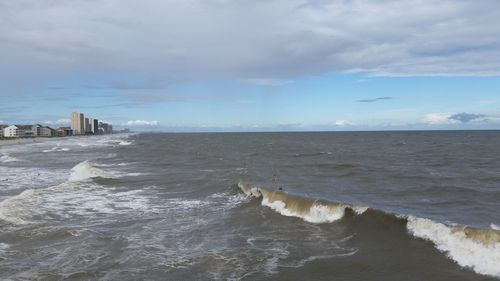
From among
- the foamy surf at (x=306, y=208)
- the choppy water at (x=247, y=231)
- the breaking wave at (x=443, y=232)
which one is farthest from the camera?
the foamy surf at (x=306, y=208)

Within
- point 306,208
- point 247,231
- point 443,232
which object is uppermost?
point 443,232

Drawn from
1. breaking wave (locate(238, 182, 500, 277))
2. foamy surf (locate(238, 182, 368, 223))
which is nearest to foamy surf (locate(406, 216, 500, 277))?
breaking wave (locate(238, 182, 500, 277))

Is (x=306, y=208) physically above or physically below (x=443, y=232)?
below

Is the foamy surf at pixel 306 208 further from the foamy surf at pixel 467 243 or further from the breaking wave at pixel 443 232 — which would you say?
the foamy surf at pixel 467 243

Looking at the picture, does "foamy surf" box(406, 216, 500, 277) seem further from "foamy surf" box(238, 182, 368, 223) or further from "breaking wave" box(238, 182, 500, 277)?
"foamy surf" box(238, 182, 368, 223)

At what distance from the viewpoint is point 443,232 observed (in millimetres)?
16078

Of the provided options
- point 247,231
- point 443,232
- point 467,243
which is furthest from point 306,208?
point 467,243

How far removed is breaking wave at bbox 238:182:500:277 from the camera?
13.6m

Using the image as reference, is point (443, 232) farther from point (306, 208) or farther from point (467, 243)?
point (306, 208)

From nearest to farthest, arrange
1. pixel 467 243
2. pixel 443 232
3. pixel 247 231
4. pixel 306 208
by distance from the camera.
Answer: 1. pixel 467 243
2. pixel 443 232
3. pixel 247 231
4. pixel 306 208

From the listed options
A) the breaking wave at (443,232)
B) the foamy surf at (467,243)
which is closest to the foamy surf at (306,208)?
the breaking wave at (443,232)

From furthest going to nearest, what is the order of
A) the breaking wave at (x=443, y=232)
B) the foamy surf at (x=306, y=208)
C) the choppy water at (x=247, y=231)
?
1. the foamy surf at (x=306, y=208)
2. the breaking wave at (x=443, y=232)
3. the choppy water at (x=247, y=231)

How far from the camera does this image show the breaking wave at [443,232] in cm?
1356

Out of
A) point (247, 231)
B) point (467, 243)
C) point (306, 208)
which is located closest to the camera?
point (467, 243)
